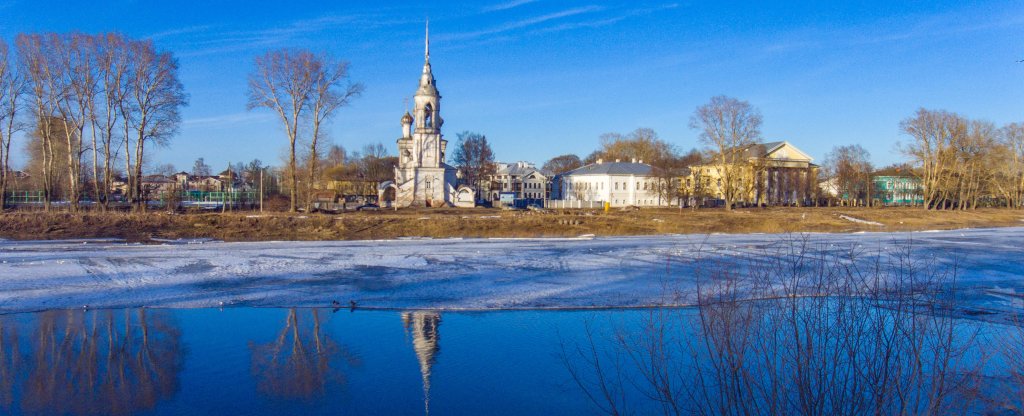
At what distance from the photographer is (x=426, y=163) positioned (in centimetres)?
6222

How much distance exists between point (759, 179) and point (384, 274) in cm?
6044

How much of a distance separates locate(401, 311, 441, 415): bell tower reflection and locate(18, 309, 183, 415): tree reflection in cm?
312

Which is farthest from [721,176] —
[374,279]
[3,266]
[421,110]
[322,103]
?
[3,266]

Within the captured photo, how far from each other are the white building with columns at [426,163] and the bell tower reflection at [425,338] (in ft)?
159

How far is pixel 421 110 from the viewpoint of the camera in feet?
203

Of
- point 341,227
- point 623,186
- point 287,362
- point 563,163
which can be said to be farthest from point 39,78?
point 563,163

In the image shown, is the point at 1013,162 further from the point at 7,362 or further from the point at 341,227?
the point at 7,362

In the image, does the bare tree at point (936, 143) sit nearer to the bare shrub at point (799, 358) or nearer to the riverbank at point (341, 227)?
the riverbank at point (341, 227)

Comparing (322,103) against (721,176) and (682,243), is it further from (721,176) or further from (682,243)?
(721,176)

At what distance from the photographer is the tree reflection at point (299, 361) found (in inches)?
329

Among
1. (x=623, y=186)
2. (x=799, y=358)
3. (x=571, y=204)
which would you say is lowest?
(x=799, y=358)

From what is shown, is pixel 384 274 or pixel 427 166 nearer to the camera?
pixel 384 274

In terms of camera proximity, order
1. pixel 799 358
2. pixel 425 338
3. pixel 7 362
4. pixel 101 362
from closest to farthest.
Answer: pixel 799 358 < pixel 7 362 < pixel 101 362 < pixel 425 338

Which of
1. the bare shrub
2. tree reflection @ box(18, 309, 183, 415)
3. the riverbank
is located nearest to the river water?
tree reflection @ box(18, 309, 183, 415)
